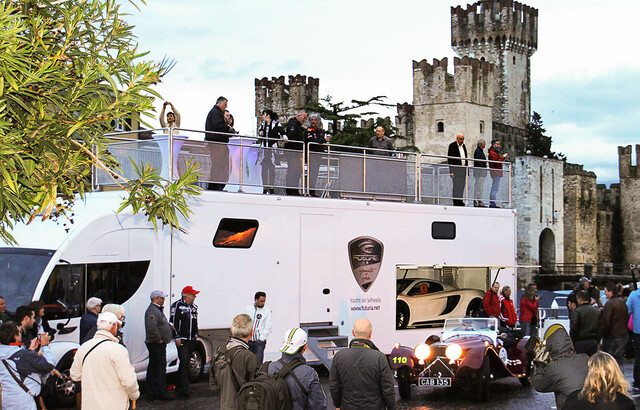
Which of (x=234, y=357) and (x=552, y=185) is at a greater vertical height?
(x=552, y=185)

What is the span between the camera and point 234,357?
7469 millimetres

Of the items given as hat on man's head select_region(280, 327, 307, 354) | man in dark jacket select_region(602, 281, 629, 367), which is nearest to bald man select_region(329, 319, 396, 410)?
hat on man's head select_region(280, 327, 307, 354)

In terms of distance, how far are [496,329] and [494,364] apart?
2.36ft

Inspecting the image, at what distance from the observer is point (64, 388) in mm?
12297

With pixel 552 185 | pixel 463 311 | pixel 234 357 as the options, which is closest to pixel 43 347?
pixel 234 357

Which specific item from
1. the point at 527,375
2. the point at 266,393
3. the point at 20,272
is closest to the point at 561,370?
the point at 266,393

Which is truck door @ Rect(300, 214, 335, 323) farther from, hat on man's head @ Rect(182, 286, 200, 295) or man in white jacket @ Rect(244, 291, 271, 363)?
hat on man's head @ Rect(182, 286, 200, 295)

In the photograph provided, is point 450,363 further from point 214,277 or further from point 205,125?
point 205,125

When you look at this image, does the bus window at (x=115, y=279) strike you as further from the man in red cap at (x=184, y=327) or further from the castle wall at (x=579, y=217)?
the castle wall at (x=579, y=217)

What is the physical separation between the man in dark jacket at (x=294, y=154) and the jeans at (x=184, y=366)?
373 cm

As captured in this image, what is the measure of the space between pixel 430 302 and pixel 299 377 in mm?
10870

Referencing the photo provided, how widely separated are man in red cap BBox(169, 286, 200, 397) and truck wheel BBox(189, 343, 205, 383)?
1133mm

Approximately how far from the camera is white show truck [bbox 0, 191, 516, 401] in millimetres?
12688

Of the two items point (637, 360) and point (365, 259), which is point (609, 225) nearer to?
point (637, 360)
